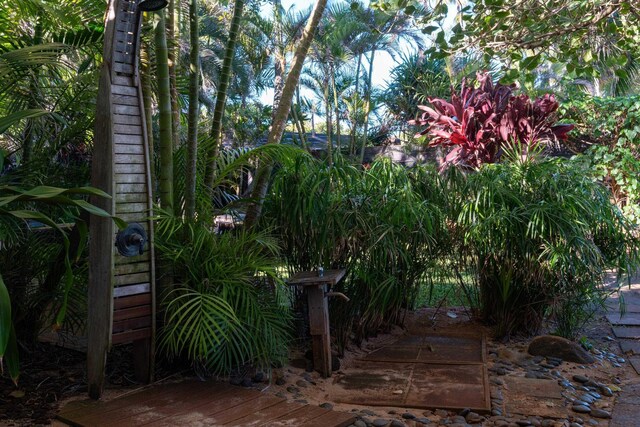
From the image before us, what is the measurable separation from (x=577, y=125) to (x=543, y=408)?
8.09m

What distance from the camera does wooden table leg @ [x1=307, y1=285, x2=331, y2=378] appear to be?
14.3 feet

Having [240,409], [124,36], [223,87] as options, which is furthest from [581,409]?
[124,36]

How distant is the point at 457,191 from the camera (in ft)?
18.7

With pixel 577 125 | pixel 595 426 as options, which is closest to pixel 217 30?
pixel 577 125

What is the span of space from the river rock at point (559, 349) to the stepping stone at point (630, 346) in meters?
0.58

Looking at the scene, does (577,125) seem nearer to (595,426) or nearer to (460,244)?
(460,244)

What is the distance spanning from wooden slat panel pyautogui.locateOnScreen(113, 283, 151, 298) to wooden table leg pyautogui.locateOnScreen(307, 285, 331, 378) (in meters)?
1.07

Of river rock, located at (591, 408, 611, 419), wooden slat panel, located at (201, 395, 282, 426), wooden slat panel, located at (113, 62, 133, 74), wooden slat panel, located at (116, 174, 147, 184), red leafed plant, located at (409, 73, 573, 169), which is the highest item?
red leafed plant, located at (409, 73, 573, 169)

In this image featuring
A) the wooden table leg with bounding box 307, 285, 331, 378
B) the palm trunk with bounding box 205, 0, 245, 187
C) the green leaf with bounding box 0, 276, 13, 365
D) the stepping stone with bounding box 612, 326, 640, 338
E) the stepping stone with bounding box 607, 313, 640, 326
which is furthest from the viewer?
the stepping stone with bounding box 607, 313, 640, 326

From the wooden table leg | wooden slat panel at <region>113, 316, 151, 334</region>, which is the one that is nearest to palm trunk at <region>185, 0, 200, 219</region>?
wooden slat panel at <region>113, 316, 151, 334</region>

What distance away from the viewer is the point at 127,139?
380cm

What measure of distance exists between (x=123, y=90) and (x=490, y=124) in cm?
574

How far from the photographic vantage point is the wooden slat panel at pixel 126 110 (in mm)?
3756

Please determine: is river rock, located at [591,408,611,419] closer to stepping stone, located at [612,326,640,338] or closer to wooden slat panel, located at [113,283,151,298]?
stepping stone, located at [612,326,640,338]
